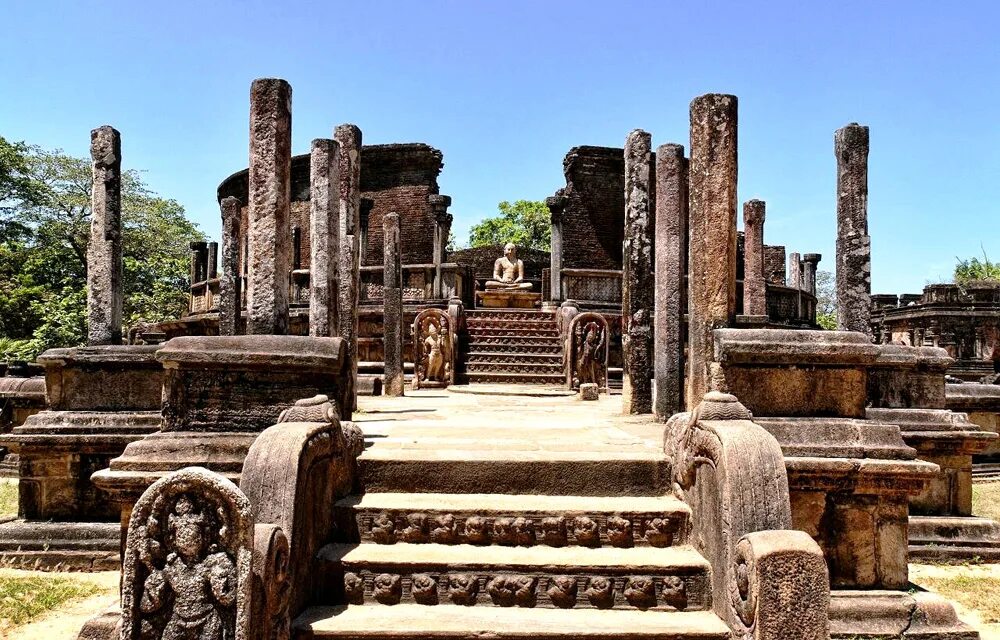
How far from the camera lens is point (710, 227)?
5.24 m

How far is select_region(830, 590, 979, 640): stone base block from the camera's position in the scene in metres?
4.00

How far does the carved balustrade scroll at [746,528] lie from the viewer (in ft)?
9.66

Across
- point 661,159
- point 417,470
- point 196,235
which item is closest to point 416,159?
point 196,235

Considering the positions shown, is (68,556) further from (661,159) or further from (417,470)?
(661,159)

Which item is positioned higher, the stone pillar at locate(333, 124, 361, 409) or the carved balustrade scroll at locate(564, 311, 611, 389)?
the stone pillar at locate(333, 124, 361, 409)

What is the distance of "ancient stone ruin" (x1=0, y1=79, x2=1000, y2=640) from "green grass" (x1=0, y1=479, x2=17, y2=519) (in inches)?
67.6

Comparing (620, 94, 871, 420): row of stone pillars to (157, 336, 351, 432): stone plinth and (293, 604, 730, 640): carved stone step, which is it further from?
(157, 336, 351, 432): stone plinth

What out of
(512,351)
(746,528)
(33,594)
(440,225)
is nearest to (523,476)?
(746,528)

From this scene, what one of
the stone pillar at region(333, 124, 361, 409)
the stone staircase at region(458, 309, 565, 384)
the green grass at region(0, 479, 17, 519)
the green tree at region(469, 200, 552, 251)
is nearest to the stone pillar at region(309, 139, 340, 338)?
the stone pillar at region(333, 124, 361, 409)

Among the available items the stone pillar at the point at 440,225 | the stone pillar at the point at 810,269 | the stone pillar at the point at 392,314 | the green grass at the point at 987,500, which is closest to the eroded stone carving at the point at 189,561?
the stone pillar at the point at 392,314

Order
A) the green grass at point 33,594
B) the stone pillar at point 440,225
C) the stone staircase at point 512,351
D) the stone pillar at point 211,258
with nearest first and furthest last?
the green grass at point 33,594 < the stone staircase at point 512,351 < the stone pillar at point 440,225 < the stone pillar at point 211,258

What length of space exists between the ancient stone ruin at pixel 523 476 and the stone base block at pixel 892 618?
0.04 ft

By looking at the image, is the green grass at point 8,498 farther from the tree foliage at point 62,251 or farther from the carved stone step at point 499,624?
the tree foliage at point 62,251

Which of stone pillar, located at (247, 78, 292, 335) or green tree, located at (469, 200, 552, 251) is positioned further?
green tree, located at (469, 200, 552, 251)
